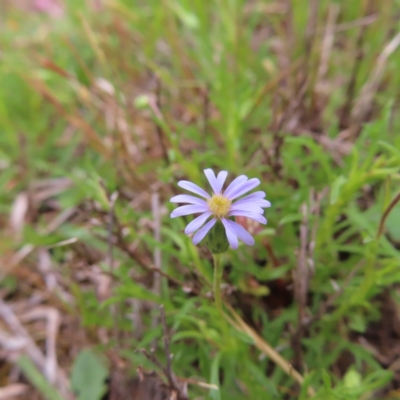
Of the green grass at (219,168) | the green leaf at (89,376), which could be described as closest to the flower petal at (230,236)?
the green grass at (219,168)

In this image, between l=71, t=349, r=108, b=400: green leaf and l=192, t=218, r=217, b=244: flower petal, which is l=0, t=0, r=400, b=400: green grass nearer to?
l=71, t=349, r=108, b=400: green leaf

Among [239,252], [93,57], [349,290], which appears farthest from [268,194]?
[93,57]

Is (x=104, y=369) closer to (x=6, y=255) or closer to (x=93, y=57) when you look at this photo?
(x=6, y=255)

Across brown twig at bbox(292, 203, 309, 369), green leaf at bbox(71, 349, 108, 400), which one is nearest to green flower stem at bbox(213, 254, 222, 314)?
brown twig at bbox(292, 203, 309, 369)

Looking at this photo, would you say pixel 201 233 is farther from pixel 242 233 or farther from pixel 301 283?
pixel 301 283

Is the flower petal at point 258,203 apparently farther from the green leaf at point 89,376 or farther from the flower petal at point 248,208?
the green leaf at point 89,376

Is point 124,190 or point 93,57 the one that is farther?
point 93,57
